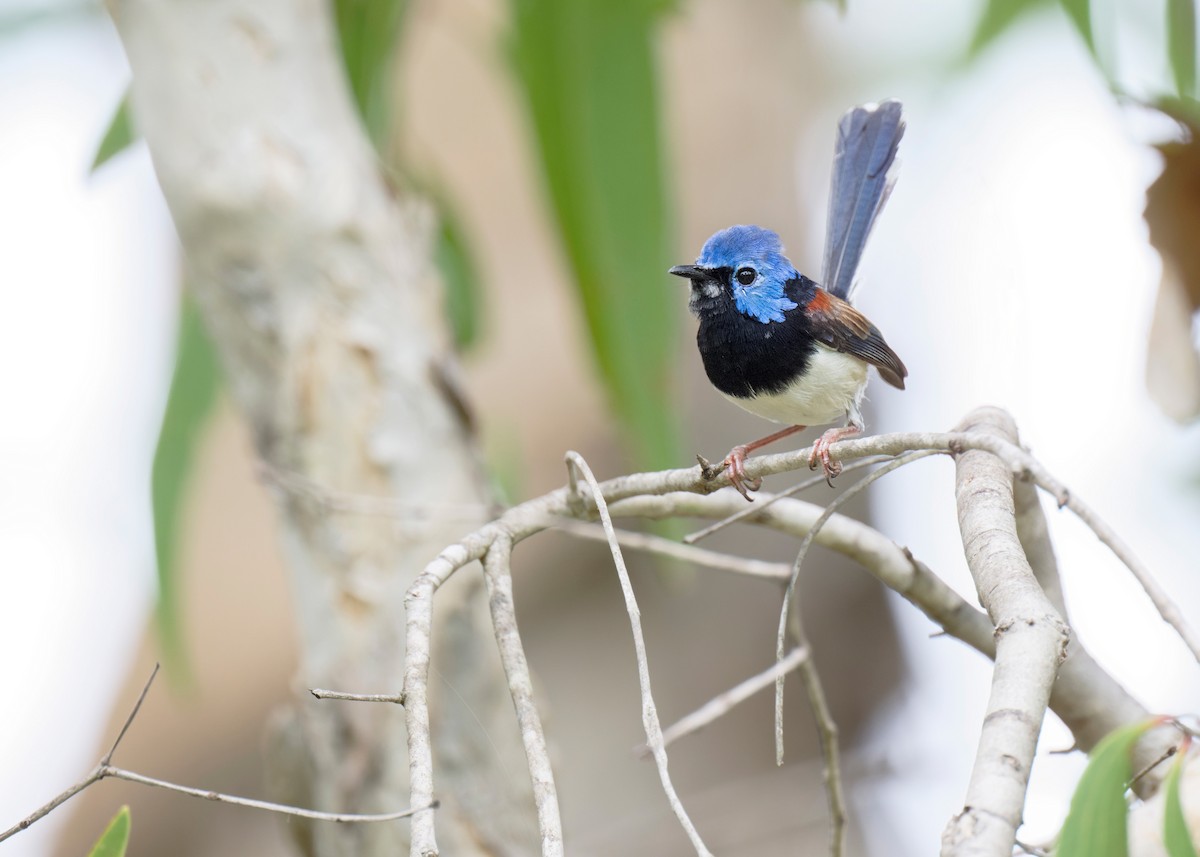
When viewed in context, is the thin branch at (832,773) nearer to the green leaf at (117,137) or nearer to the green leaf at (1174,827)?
the green leaf at (1174,827)

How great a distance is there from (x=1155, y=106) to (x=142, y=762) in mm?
4063

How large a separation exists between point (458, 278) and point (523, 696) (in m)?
2.02

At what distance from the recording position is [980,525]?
997 millimetres

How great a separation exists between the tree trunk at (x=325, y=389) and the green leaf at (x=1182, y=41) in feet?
4.44

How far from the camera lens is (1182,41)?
197 centimetres

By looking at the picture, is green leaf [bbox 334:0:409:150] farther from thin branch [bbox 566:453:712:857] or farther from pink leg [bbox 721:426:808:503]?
thin branch [bbox 566:453:712:857]

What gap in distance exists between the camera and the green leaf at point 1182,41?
196 centimetres

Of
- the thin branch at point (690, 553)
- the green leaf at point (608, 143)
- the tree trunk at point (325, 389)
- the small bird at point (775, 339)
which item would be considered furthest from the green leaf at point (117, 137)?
the thin branch at point (690, 553)

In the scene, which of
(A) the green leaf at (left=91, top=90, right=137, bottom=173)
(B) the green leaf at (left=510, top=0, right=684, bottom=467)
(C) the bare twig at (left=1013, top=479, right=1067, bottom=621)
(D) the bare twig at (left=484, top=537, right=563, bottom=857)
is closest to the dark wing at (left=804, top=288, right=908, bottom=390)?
(C) the bare twig at (left=1013, top=479, right=1067, bottom=621)

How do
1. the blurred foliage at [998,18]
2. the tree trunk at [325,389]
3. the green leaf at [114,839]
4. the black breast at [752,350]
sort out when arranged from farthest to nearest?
the blurred foliage at [998,18] < the tree trunk at [325,389] < the black breast at [752,350] < the green leaf at [114,839]

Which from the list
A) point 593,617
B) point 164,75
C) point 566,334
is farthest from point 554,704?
point 164,75

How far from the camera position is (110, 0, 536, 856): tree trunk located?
183 cm

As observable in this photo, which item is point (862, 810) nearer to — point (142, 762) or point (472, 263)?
point (472, 263)

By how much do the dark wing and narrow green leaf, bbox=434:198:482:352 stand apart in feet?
4.70
